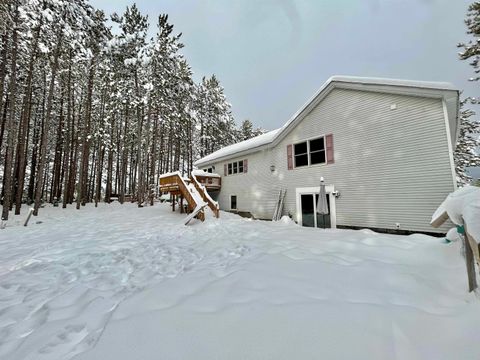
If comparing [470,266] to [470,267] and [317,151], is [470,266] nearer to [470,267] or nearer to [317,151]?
[470,267]

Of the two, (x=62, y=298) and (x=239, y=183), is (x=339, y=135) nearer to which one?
(x=239, y=183)

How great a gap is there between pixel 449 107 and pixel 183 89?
59.3 ft

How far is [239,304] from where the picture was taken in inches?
95.9

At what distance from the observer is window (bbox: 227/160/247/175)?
1406 centimetres

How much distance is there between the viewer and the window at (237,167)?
14059mm

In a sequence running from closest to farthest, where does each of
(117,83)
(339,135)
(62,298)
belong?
(62,298), (339,135), (117,83)

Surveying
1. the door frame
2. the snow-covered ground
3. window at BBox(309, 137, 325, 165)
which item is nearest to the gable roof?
window at BBox(309, 137, 325, 165)

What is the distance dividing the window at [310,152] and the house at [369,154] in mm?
47

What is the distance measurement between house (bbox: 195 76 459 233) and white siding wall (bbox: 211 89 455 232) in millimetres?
26

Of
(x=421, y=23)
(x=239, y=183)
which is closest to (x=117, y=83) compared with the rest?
(x=239, y=183)

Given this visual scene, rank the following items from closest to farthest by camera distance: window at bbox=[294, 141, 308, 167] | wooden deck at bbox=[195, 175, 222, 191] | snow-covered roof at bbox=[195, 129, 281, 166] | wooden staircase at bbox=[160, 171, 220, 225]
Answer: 1. wooden staircase at bbox=[160, 171, 220, 225]
2. window at bbox=[294, 141, 308, 167]
3. snow-covered roof at bbox=[195, 129, 281, 166]
4. wooden deck at bbox=[195, 175, 222, 191]

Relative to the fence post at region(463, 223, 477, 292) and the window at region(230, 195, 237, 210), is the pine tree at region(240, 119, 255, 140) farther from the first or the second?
the fence post at region(463, 223, 477, 292)

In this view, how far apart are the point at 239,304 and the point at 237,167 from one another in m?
12.4

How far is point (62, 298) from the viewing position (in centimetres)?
264
